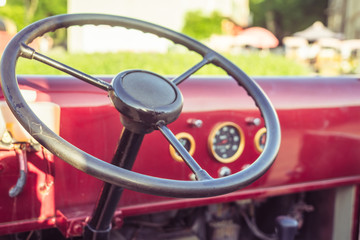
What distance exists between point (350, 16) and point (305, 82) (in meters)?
31.7

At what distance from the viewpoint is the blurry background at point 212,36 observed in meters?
6.30

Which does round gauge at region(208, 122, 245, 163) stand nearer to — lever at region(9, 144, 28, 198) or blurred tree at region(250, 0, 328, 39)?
lever at region(9, 144, 28, 198)

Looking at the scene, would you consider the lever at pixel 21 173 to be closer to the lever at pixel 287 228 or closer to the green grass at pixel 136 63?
the lever at pixel 287 228

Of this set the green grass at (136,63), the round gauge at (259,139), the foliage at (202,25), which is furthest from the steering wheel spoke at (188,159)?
the foliage at (202,25)

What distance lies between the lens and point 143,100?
3.34 feet

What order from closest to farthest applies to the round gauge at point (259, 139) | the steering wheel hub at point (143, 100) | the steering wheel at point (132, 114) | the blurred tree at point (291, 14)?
1. the steering wheel at point (132, 114)
2. the steering wheel hub at point (143, 100)
3. the round gauge at point (259, 139)
4. the blurred tree at point (291, 14)

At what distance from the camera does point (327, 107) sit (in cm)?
173

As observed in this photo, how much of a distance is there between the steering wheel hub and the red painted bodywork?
31cm

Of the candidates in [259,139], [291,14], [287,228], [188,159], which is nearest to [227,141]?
[259,139]

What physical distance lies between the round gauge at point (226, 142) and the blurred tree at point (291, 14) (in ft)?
121

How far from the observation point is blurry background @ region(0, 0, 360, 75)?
6.30 metres

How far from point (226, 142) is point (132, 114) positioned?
62 cm

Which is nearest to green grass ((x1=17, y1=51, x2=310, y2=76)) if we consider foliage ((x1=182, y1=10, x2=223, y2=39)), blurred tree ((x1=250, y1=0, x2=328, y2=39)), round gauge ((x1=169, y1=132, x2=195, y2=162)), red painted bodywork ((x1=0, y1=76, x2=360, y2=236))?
red painted bodywork ((x1=0, y1=76, x2=360, y2=236))

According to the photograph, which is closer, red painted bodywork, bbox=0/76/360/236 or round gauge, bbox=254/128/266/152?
red painted bodywork, bbox=0/76/360/236
